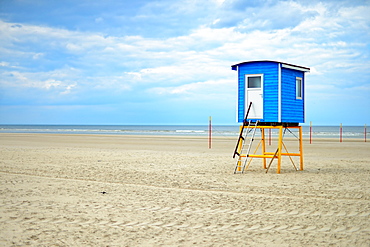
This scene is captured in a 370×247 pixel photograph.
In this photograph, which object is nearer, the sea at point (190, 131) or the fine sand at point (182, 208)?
the fine sand at point (182, 208)

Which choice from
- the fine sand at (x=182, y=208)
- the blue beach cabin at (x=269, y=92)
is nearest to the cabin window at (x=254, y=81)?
the blue beach cabin at (x=269, y=92)

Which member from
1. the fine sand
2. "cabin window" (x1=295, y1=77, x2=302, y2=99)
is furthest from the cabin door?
the fine sand

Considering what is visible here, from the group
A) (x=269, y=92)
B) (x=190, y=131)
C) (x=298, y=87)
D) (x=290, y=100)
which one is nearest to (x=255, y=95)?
(x=269, y=92)

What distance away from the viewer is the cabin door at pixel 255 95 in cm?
1492

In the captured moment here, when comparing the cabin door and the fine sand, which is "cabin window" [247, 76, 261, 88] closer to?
the cabin door

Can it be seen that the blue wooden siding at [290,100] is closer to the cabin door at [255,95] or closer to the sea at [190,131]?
the cabin door at [255,95]

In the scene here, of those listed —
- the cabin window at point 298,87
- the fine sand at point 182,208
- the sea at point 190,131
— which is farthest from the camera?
the sea at point 190,131

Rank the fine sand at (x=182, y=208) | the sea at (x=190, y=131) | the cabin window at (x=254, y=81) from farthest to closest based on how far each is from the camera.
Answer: the sea at (x=190, y=131) → the cabin window at (x=254, y=81) → the fine sand at (x=182, y=208)

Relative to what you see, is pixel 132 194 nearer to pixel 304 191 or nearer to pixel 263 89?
pixel 304 191

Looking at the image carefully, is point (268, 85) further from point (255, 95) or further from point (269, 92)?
point (255, 95)

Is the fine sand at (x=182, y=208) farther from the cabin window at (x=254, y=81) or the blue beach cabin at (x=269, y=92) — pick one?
the cabin window at (x=254, y=81)

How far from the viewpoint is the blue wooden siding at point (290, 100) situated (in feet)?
48.6

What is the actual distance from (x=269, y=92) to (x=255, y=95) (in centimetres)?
58

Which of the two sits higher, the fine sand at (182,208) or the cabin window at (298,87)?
the cabin window at (298,87)
